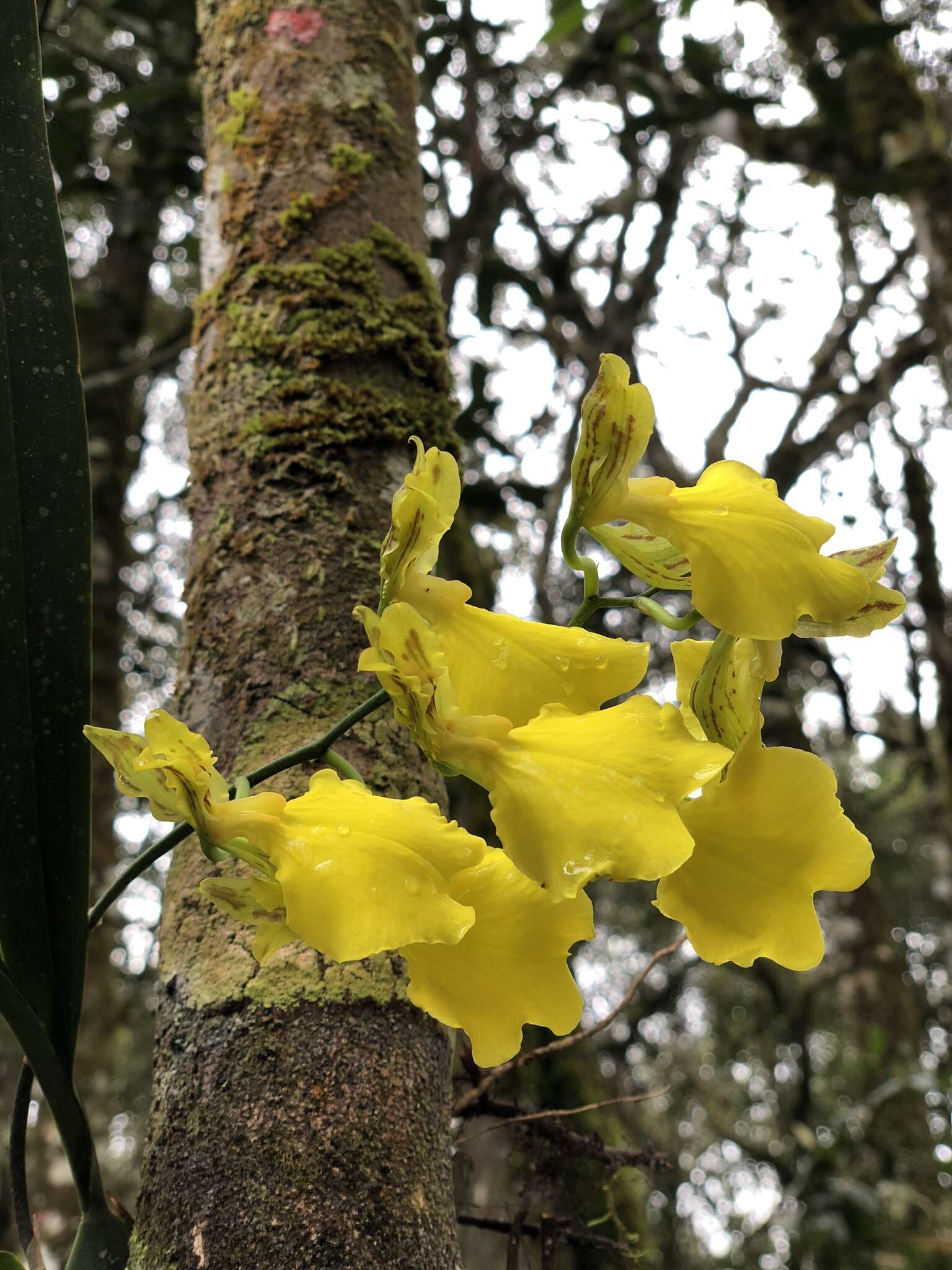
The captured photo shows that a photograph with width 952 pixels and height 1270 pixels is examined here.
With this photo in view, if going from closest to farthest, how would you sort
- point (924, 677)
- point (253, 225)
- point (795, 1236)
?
1. point (253, 225)
2. point (795, 1236)
3. point (924, 677)

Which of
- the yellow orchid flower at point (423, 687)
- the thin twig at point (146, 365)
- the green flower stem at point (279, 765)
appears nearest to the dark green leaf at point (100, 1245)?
the green flower stem at point (279, 765)

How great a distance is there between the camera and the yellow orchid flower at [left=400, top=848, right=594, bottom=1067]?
46 cm

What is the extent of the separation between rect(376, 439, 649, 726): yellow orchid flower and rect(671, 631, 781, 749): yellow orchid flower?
4 centimetres

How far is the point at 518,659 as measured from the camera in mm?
486

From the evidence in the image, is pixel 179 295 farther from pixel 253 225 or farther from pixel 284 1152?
pixel 284 1152

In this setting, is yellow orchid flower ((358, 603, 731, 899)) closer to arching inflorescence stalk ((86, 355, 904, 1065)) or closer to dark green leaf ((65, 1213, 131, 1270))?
arching inflorescence stalk ((86, 355, 904, 1065))

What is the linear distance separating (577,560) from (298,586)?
33 centimetres

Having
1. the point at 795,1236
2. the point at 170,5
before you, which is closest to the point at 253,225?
the point at 170,5

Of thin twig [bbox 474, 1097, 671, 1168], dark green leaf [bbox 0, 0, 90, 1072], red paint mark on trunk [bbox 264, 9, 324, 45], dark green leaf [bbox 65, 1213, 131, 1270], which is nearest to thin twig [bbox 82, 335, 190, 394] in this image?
red paint mark on trunk [bbox 264, 9, 324, 45]

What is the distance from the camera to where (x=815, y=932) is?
0.47 meters

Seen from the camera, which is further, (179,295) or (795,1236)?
(179,295)

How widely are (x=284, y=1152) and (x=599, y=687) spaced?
1.00 ft

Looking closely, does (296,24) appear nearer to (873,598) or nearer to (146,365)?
(873,598)

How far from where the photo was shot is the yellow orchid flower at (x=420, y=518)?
458 mm
